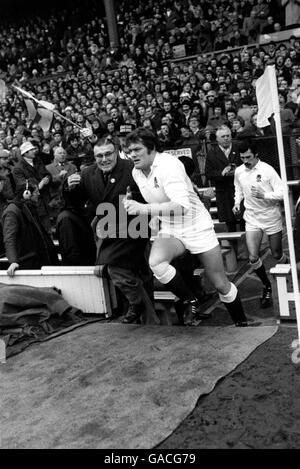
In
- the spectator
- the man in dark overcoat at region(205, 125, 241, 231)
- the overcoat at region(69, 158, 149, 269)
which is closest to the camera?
the overcoat at region(69, 158, 149, 269)

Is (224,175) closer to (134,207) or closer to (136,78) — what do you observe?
(134,207)

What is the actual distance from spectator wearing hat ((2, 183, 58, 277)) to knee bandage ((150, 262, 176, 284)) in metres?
2.12

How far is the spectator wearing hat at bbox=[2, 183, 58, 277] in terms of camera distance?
621cm

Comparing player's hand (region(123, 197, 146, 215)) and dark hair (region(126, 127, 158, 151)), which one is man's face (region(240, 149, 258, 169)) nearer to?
dark hair (region(126, 127, 158, 151))

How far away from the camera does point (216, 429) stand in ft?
10.7

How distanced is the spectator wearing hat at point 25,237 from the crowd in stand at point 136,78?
0.41m

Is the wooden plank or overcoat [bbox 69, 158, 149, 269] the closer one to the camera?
overcoat [bbox 69, 158, 149, 269]

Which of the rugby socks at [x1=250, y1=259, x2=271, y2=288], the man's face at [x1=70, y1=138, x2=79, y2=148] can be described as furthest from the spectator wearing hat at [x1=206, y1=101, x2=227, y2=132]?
the rugby socks at [x1=250, y1=259, x2=271, y2=288]

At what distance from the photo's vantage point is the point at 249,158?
18.9ft

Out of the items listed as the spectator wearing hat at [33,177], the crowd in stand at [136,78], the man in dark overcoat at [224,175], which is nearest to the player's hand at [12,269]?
the crowd in stand at [136,78]

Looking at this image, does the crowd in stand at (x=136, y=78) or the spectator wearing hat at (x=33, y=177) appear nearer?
the spectator wearing hat at (x=33, y=177)

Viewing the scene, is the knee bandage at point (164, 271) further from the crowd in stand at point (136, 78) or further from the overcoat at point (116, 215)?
the crowd in stand at point (136, 78)

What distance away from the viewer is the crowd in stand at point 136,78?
385 inches

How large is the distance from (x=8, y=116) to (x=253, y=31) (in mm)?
7831
